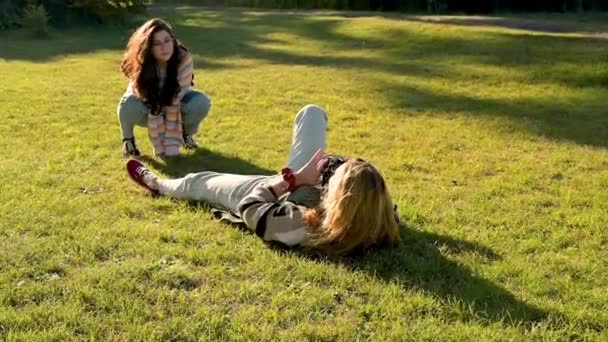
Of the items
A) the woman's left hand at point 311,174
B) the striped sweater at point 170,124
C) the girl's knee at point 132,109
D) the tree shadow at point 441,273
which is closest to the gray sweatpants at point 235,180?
the woman's left hand at point 311,174

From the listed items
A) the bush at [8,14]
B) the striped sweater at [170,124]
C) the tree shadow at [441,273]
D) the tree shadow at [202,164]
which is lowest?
the tree shadow at [441,273]

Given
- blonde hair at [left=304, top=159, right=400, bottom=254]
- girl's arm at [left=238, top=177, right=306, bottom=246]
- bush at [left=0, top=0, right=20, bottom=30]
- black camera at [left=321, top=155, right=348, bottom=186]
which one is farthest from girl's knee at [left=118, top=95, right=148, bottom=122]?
bush at [left=0, top=0, right=20, bottom=30]

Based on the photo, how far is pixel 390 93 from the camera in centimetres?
819

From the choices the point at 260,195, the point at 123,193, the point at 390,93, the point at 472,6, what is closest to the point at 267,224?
the point at 260,195

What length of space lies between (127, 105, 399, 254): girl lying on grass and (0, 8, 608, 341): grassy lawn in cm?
9

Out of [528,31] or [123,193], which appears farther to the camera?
[528,31]

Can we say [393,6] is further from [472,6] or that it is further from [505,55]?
[505,55]

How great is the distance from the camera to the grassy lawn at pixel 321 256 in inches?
107

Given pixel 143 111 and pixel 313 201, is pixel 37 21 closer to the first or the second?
pixel 143 111

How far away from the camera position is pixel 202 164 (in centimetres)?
500

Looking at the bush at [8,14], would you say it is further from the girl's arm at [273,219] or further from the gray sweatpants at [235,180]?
the girl's arm at [273,219]

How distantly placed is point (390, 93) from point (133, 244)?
5230mm

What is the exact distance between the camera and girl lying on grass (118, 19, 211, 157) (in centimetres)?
491

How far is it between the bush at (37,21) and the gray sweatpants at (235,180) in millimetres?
11922
